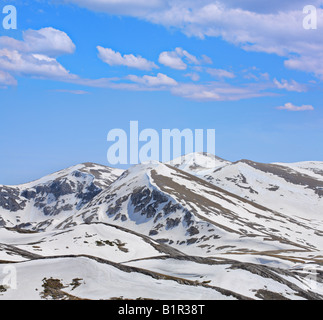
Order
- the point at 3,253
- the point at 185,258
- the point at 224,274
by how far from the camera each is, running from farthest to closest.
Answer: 1. the point at 3,253
2. the point at 185,258
3. the point at 224,274

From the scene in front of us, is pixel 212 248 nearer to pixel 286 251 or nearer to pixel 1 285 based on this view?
pixel 286 251

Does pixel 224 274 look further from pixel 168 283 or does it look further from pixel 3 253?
pixel 3 253

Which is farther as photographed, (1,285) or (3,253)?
(3,253)

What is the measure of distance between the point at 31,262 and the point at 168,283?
674 inches

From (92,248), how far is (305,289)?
60.5 metres

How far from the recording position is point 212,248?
448 ft

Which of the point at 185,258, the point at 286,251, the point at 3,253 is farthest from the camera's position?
the point at 286,251

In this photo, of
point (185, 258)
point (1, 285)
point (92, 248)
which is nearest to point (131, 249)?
point (92, 248)

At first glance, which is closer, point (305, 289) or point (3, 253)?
point (305, 289)

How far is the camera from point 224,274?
2115 inches

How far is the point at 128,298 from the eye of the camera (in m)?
43.6
